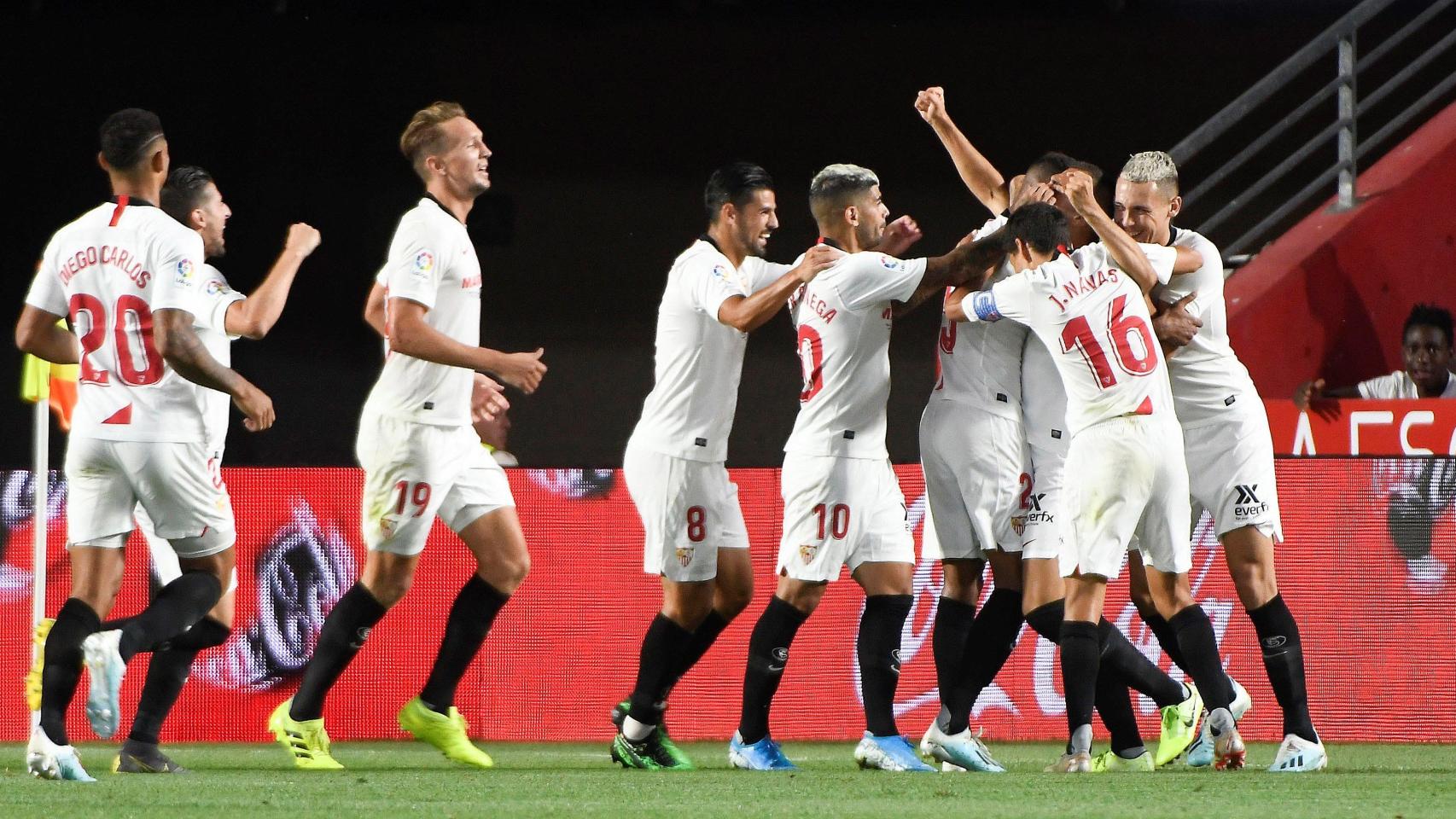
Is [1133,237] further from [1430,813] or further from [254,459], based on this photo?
[254,459]

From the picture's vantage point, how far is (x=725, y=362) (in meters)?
6.46

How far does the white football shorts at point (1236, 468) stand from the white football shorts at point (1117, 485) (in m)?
0.29

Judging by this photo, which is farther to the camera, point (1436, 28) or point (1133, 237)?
point (1436, 28)

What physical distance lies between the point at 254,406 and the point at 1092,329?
2.62 meters

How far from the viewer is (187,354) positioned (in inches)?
219

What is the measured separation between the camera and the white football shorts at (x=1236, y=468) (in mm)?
6266

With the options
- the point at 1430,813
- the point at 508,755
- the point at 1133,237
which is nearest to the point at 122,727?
the point at 508,755

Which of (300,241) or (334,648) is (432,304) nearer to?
(300,241)

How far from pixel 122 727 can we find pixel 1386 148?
385 inches

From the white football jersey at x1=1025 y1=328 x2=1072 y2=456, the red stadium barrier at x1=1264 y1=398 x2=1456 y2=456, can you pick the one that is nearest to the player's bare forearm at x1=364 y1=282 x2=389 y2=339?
the white football jersey at x1=1025 y1=328 x2=1072 y2=456

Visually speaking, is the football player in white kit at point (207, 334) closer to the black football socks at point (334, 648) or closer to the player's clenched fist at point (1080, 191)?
the black football socks at point (334, 648)

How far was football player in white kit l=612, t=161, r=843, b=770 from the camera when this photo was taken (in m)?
6.38

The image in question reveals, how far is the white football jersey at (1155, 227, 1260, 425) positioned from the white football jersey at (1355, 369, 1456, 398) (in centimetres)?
274

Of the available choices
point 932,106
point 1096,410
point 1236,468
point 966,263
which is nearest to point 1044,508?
point 1096,410
